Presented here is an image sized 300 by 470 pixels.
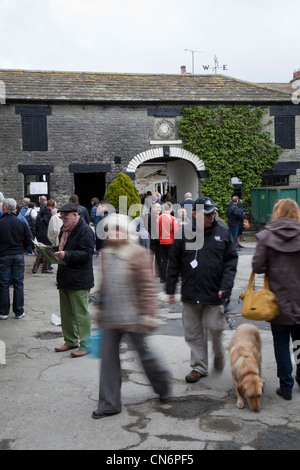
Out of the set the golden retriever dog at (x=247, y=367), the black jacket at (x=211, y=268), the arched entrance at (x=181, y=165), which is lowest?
the golden retriever dog at (x=247, y=367)

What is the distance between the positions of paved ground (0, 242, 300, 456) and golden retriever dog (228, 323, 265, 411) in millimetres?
144

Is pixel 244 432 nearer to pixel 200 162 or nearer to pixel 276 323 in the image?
pixel 276 323

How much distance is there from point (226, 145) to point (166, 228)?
11.4 m

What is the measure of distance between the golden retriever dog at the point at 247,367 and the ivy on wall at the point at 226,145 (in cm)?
1578

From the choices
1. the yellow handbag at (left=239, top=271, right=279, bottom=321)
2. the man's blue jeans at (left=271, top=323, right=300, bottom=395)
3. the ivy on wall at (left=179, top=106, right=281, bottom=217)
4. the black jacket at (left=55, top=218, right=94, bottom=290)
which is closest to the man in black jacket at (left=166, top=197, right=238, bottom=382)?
the yellow handbag at (left=239, top=271, right=279, bottom=321)

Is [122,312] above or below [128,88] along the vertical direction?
below

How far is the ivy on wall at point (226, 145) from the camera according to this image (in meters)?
20.2

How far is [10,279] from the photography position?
801cm

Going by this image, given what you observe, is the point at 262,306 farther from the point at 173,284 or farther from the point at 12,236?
the point at 12,236

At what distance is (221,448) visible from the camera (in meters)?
3.71

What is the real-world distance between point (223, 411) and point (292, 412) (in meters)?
0.59

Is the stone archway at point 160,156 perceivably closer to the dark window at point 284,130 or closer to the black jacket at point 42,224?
the dark window at point 284,130

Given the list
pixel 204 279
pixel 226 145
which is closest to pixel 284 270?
pixel 204 279

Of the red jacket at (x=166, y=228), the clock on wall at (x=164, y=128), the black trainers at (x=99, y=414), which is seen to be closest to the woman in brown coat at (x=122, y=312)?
the black trainers at (x=99, y=414)
